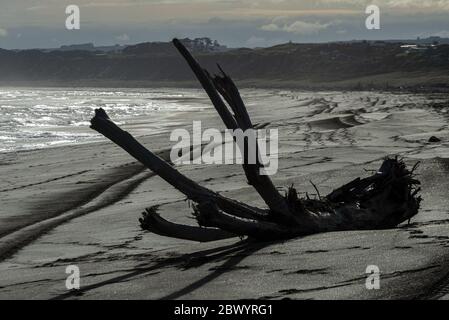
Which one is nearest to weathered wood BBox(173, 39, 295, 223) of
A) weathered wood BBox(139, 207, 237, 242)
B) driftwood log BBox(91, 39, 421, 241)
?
driftwood log BBox(91, 39, 421, 241)

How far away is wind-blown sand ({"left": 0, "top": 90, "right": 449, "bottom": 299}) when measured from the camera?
5027mm

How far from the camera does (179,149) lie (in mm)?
19797

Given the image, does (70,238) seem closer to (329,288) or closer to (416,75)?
(329,288)

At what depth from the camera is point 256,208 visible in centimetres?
666

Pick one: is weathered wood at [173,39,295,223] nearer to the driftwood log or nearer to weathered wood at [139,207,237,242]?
the driftwood log

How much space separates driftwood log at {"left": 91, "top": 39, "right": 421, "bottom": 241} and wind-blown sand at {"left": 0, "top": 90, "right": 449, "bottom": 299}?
19 cm

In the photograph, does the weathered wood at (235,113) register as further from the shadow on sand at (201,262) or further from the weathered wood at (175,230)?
the weathered wood at (175,230)

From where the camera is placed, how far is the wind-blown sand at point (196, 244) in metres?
5.03

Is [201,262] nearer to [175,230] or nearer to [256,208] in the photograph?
[175,230]

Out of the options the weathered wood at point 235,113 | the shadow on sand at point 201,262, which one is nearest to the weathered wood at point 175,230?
the shadow on sand at point 201,262

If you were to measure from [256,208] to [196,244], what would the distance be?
80 centimetres

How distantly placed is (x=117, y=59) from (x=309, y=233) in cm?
14614

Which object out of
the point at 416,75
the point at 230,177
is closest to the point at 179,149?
the point at 230,177

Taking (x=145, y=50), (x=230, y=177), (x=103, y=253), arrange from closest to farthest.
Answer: (x=103, y=253) < (x=230, y=177) < (x=145, y=50)
